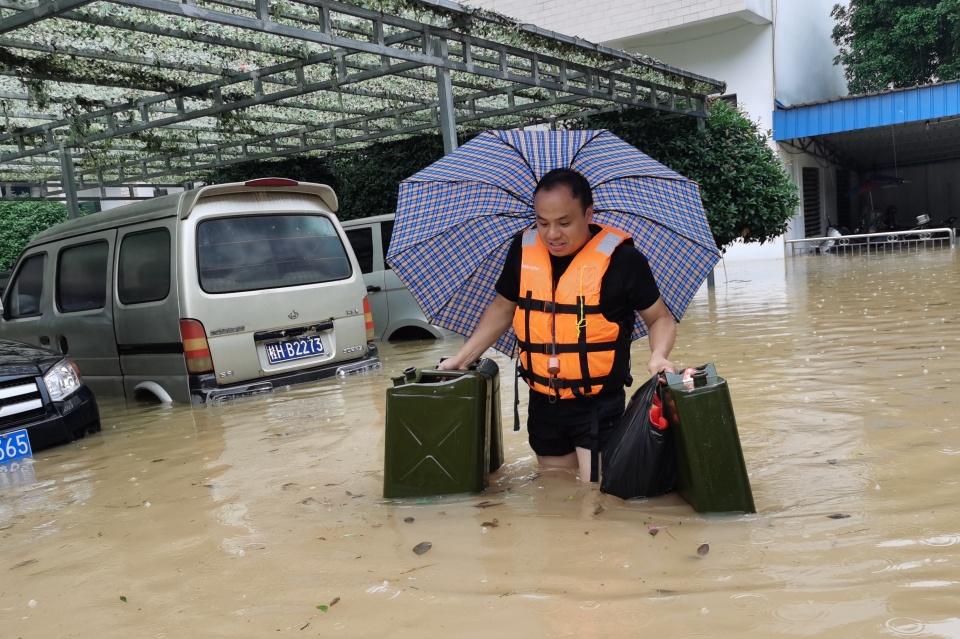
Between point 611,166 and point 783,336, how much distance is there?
541cm

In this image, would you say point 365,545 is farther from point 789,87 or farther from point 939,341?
point 789,87

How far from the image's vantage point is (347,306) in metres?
7.30

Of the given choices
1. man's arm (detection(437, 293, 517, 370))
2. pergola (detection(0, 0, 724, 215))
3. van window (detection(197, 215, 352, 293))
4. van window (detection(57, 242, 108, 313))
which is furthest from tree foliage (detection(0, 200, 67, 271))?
man's arm (detection(437, 293, 517, 370))

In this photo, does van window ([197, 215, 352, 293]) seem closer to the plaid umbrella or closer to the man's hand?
the plaid umbrella

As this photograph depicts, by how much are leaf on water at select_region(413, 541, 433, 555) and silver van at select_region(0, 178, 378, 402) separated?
366 centimetres

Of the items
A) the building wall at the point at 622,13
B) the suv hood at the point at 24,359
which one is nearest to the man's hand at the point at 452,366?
the suv hood at the point at 24,359

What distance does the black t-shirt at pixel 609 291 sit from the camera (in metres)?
3.56

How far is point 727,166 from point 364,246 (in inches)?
299

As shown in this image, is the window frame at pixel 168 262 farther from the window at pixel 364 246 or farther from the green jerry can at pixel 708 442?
the green jerry can at pixel 708 442

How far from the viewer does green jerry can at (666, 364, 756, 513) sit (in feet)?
10.6

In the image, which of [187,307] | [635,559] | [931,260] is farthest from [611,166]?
[931,260]

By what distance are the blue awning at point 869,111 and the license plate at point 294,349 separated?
1960 cm

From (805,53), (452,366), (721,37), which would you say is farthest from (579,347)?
(805,53)

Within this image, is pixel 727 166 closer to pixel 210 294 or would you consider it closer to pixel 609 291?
pixel 210 294
